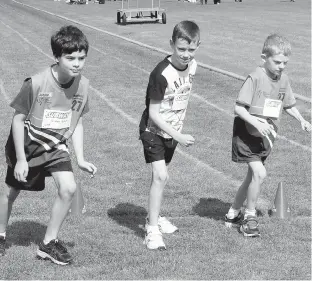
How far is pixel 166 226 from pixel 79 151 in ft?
4.56

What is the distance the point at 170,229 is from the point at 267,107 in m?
1.43

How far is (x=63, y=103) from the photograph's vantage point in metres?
5.84

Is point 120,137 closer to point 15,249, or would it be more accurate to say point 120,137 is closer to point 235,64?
point 15,249

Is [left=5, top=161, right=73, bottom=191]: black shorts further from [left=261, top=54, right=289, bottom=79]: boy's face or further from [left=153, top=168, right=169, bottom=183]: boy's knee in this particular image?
[left=261, top=54, right=289, bottom=79]: boy's face

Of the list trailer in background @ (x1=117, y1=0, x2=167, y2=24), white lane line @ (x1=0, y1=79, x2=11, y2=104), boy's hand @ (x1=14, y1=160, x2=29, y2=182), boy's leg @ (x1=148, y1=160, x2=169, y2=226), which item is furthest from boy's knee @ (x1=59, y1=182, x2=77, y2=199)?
trailer in background @ (x1=117, y1=0, x2=167, y2=24)

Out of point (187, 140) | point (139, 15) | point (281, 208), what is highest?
point (187, 140)

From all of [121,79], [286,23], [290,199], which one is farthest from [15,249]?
[286,23]

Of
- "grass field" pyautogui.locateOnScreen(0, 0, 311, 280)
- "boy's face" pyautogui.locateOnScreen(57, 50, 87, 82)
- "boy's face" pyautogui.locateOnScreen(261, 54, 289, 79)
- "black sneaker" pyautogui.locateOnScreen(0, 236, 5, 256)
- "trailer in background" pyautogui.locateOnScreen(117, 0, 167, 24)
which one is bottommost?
"trailer in background" pyautogui.locateOnScreen(117, 0, 167, 24)

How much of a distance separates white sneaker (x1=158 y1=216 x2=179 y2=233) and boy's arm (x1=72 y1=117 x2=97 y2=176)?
1.31 m

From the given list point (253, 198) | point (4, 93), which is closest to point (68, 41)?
point (253, 198)

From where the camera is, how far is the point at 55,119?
5840mm

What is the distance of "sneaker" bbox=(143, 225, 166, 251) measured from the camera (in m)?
6.27

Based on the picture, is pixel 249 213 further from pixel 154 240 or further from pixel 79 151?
pixel 79 151

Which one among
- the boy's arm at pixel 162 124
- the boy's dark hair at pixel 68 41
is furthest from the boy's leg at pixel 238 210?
the boy's dark hair at pixel 68 41
